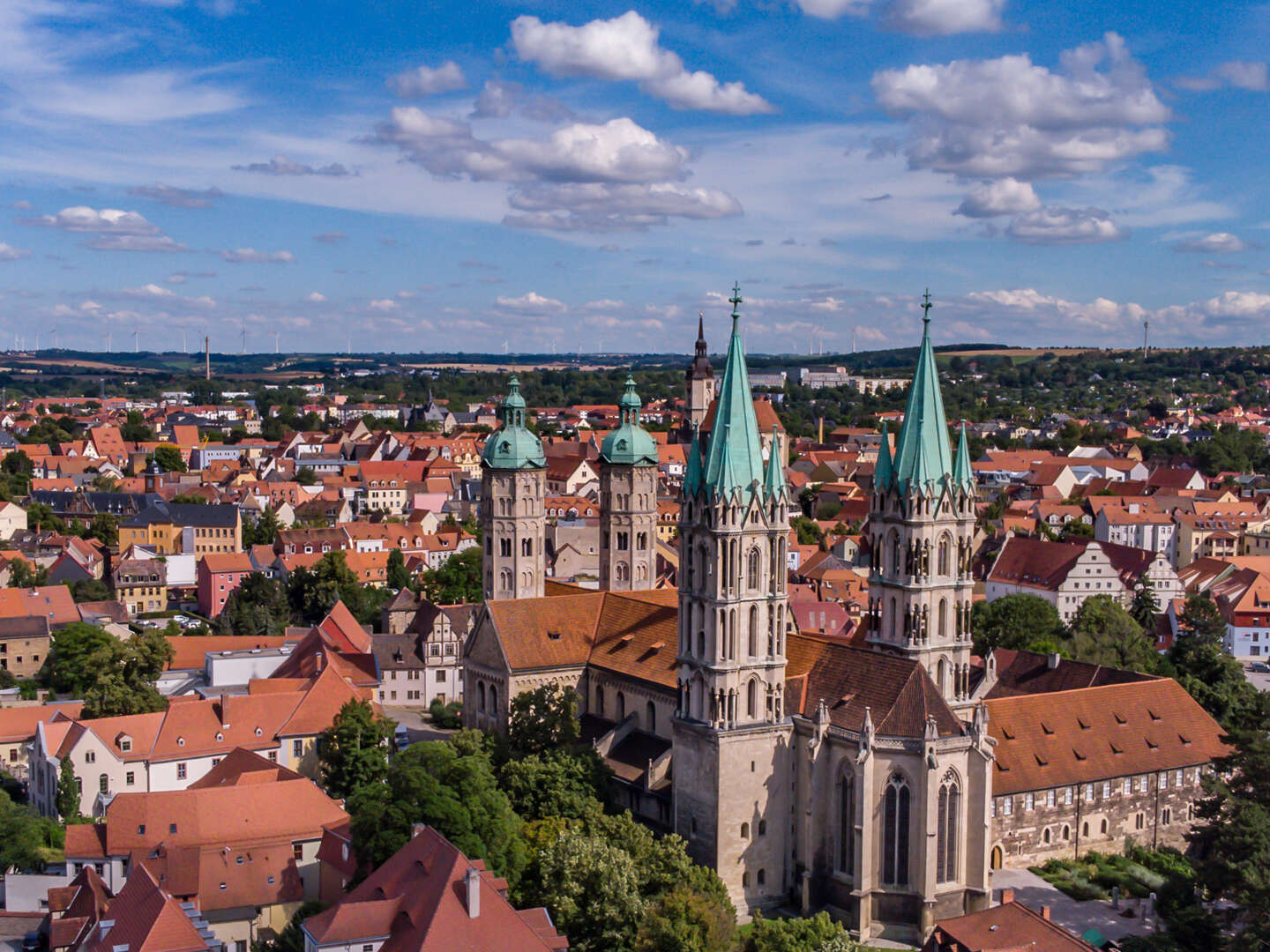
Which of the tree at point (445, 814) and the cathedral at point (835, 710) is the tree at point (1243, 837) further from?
the tree at point (445, 814)

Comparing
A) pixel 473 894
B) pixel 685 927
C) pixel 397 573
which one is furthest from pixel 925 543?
pixel 397 573

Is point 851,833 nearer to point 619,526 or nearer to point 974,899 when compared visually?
point 974,899

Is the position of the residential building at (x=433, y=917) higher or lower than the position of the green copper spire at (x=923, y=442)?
lower

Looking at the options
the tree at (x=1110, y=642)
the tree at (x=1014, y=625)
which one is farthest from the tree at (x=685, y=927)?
the tree at (x=1014, y=625)

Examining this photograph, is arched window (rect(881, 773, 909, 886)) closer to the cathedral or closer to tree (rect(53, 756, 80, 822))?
the cathedral

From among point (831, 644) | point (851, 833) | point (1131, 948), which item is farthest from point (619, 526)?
point (1131, 948)

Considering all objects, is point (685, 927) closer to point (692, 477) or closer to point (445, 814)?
point (445, 814)
